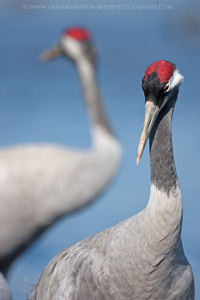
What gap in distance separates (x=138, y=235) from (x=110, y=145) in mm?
2496

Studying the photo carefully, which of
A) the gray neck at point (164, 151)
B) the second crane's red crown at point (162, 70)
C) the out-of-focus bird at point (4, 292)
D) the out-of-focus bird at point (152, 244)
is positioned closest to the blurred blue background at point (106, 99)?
the out-of-focus bird at point (4, 292)

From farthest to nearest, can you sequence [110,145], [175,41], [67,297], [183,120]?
[175,41], [183,120], [110,145], [67,297]

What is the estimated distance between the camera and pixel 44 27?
55.5ft

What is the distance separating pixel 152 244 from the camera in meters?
2.49

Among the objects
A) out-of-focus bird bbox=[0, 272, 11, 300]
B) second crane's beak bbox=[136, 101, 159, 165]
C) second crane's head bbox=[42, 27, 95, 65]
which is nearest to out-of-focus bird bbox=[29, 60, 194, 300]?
second crane's beak bbox=[136, 101, 159, 165]

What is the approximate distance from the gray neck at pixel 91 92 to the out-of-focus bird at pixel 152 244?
100 inches

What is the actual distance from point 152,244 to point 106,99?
24.7ft

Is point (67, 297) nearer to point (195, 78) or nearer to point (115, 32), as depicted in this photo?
point (195, 78)

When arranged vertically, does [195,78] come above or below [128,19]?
below

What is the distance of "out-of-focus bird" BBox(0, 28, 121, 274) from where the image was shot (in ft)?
15.0

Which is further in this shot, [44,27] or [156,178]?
[44,27]

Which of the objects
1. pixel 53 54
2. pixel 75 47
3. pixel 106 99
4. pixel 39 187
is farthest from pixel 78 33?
pixel 106 99

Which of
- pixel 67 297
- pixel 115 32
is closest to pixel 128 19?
pixel 115 32

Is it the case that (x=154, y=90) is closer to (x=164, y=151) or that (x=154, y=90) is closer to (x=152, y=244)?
(x=164, y=151)
